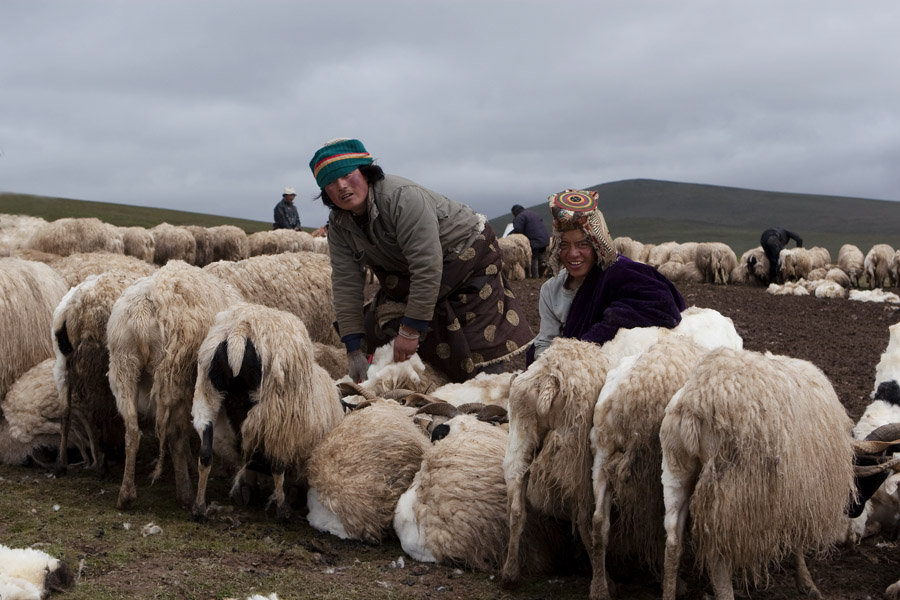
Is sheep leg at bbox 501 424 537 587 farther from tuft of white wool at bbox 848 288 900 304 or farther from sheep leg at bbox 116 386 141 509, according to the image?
tuft of white wool at bbox 848 288 900 304

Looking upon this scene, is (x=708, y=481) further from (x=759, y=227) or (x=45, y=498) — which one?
(x=759, y=227)

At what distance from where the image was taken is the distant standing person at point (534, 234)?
2191 centimetres

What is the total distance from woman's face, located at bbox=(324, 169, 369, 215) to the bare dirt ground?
1832 millimetres

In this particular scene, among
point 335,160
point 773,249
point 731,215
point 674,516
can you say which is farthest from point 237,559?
point 731,215

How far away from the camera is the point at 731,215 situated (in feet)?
276

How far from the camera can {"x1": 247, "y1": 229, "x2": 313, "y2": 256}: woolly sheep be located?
50.1ft

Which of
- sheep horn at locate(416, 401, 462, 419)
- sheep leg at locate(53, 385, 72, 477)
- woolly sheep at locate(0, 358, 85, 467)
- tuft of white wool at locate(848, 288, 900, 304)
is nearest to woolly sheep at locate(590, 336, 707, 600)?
sheep horn at locate(416, 401, 462, 419)

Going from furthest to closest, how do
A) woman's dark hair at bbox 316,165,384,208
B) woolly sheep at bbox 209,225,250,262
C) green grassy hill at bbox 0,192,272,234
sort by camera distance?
green grassy hill at bbox 0,192,272,234 → woolly sheep at bbox 209,225,250,262 → woman's dark hair at bbox 316,165,384,208

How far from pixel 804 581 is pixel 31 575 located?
2.87 meters

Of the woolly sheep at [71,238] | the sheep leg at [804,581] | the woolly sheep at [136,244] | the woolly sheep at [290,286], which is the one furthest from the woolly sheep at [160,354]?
the woolly sheep at [136,244]

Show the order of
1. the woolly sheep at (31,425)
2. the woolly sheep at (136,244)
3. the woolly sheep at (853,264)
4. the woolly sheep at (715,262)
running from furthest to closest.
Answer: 1. the woolly sheep at (853,264)
2. the woolly sheep at (715,262)
3. the woolly sheep at (136,244)
4. the woolly sheep at (31,425)

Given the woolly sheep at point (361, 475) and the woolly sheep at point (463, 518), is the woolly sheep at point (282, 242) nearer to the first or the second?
the woolly sheep at point (361, 475)

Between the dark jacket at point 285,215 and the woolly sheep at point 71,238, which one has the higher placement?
the dark jacket at point 285,215

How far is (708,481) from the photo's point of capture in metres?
2.72
